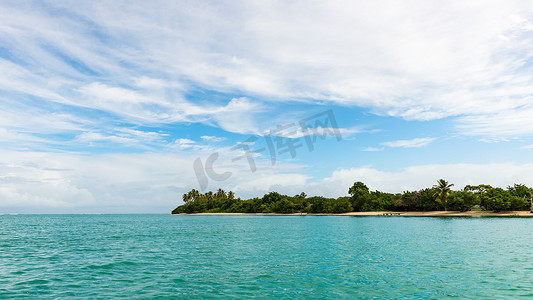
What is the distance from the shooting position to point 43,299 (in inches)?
809

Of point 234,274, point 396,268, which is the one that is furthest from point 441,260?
point 234,274

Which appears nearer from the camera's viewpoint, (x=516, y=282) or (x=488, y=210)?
(x=516, y=282)

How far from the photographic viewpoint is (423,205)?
171500 millimetres

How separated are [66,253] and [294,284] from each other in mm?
33321

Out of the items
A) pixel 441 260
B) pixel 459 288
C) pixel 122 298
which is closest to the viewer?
pixel 122 298

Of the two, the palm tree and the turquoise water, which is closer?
the turquoise water

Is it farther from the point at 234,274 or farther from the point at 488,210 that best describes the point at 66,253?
the point at 488,210

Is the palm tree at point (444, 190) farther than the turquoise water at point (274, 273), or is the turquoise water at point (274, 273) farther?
the palm tree at point (444, 190)

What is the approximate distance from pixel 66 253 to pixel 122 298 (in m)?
27.5

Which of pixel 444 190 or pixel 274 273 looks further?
pixel 444 190

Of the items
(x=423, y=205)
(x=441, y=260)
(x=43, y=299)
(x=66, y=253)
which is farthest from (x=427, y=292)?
(x=423, y=205)

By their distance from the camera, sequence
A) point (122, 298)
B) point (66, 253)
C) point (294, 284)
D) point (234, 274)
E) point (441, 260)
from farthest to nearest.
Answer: point (66, 253)
point (441, 260)
point (234, 274)
point (294, 284)
point (122, 298)

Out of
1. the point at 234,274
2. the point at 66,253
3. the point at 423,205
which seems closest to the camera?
the point at 234,274

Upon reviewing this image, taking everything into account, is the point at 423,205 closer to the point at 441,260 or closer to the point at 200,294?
the point at 441,260
